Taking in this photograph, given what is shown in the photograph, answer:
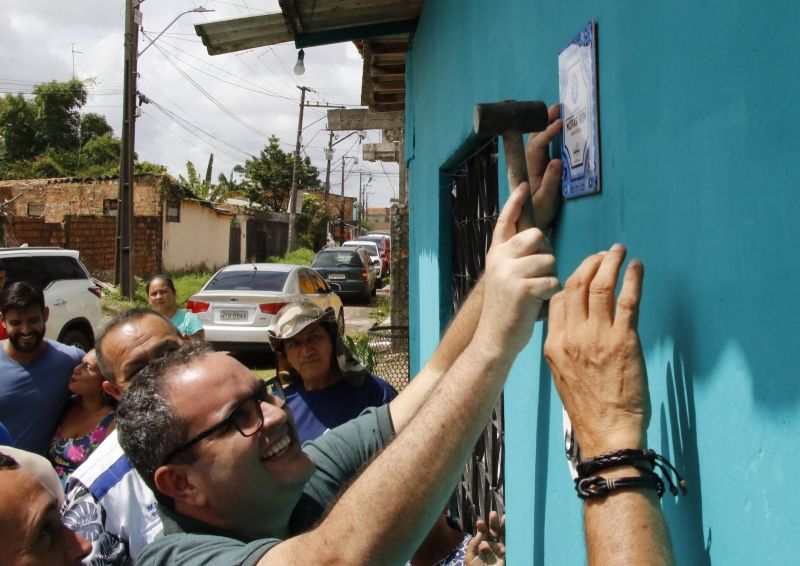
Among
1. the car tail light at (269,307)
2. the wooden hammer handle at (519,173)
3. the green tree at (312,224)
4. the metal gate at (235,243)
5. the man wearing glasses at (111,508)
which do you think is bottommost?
the man wearing glasses at (111,508)

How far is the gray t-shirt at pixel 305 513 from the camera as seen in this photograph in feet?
4.56

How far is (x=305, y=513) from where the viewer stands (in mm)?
1954

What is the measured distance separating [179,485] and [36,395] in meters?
2.53

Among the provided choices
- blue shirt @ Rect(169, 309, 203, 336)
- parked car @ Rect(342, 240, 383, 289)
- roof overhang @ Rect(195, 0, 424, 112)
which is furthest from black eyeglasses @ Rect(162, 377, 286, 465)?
parked car @ Rect(342, 240, 383, 289)

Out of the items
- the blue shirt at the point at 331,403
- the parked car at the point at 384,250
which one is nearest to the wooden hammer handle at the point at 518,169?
the blue shirt at the point at 331,403

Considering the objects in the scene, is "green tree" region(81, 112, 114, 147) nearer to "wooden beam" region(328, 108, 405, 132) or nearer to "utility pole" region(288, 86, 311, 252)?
"utility pole" region(288, 86, 311, 252)

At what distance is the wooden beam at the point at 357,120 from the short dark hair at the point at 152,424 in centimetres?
1050

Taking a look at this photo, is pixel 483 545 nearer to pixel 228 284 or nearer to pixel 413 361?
pixel 413 361

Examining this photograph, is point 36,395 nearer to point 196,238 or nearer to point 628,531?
point 628,531

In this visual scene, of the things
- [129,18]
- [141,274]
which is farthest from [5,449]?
[141,274]

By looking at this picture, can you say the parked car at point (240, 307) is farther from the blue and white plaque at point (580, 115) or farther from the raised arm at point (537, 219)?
the blue and white plaque at point (580, 115)

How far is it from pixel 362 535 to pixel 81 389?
2862mm

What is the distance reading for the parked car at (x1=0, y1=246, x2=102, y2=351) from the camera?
973 cm

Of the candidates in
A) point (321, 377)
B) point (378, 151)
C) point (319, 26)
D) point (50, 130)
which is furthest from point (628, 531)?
point (50, 130)
